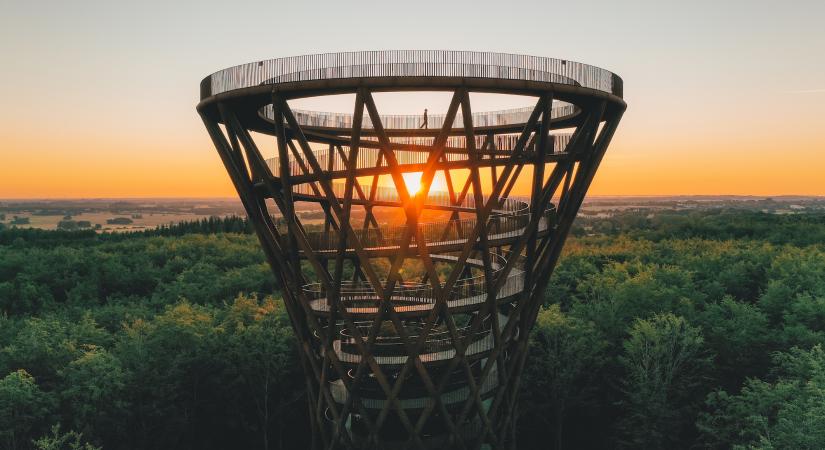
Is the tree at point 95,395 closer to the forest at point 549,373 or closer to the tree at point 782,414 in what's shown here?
the forest at point 549,373

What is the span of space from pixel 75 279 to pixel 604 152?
51210mm

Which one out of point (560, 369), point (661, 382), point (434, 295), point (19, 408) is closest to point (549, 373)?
point (560, 369)

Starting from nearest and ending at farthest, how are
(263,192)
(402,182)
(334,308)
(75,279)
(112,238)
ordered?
(402,182), (334,308), (263,192), (75,279), (112,238)

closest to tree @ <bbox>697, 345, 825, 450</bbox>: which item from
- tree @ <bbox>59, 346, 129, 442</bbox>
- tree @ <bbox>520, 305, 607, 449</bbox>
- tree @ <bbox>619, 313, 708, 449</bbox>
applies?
tree @ <bbox>619, 313, 708, 449</bbox>

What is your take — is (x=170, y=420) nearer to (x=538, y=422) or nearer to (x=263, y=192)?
(x=263, y=192)

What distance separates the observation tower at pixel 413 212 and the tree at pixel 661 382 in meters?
8.77

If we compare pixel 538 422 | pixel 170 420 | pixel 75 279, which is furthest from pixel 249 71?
pixel 75 279

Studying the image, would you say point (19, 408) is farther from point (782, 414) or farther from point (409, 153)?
point (782, 414)

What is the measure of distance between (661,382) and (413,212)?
2083 centimetres

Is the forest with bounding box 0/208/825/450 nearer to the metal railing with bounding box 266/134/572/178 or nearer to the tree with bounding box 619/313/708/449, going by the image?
the tree with bounding box 619/313/708/449

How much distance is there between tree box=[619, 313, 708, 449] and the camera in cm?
2808

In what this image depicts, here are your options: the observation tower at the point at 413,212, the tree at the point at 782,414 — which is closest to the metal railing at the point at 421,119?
the observation tower at the point at 413,212

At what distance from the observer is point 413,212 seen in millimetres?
16172

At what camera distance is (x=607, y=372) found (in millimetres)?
34062
